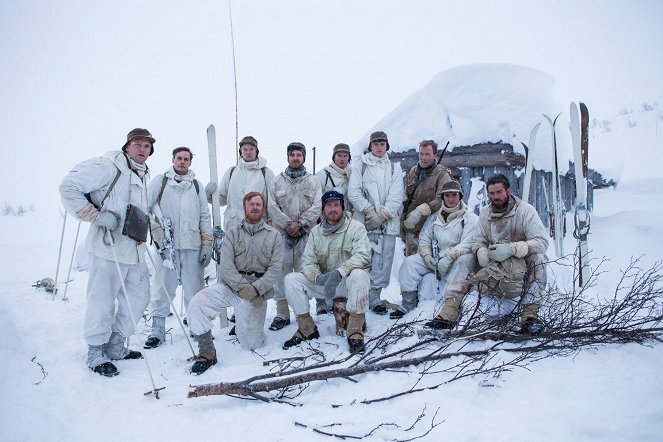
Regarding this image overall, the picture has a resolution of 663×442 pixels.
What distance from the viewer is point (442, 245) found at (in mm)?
4711

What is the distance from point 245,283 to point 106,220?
142 centimetres

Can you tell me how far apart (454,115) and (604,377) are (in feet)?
20.5

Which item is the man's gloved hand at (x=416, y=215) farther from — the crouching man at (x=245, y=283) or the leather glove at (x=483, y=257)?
the crouching man at (x=245, y=283)

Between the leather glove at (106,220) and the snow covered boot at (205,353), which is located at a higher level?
the leather glove at (106,220)

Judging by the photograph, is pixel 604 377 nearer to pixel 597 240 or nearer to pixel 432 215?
pixel 432 215

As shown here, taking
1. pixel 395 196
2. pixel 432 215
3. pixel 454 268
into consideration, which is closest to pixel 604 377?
pixel 454 268

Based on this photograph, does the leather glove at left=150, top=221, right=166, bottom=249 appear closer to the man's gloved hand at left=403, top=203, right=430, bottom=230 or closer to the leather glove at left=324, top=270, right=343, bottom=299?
the leather glove at left=324, top=270, right=343, bottom=299

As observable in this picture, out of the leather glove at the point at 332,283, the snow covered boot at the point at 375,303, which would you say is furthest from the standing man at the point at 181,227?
the snow covered boot at the point at 375,303

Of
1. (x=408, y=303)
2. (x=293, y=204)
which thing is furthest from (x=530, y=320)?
(x=293, y=204)

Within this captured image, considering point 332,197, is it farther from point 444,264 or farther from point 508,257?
point 508,257

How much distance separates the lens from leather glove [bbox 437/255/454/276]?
14.3ft

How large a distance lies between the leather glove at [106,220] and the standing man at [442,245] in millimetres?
3218

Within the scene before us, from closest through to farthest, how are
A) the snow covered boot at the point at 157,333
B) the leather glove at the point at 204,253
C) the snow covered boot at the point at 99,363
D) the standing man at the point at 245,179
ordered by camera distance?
the snow covered boot at the point at 99,363, the snow covered boot at the point at 157,333, the leather glove at the point at 204,253, the standing man at the point at 245,179

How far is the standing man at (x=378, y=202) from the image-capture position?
507 centimetres
